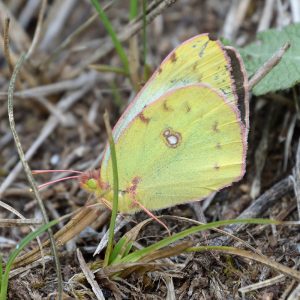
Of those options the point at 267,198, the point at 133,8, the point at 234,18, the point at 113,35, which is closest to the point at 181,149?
the point at 267,198

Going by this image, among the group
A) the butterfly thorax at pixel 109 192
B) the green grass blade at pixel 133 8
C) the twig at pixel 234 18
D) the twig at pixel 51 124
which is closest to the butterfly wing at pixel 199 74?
the butterfly thorax at pixel 109 192

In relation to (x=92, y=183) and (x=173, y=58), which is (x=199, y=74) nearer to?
(x=173, y=58)

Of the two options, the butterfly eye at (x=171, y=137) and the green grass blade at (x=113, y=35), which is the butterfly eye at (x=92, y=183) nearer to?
the butterfly eye at (x=171, y=137)

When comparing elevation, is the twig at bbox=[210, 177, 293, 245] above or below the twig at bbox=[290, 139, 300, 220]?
below

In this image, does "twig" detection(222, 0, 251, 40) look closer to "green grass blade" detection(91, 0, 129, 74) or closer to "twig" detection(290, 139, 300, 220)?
"green grass blade" detection(91, 0, 129, 74)

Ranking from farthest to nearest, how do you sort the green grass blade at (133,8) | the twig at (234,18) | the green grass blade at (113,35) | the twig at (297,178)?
the twig at (234,18) < the green grass blade at (133,8) < the green grass blade at (113,35) < the twig at (297,178)

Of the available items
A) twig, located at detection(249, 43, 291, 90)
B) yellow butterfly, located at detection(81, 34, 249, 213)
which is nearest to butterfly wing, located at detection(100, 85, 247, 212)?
yellow butterfly, located at detection(81, 34, 249, 213)
